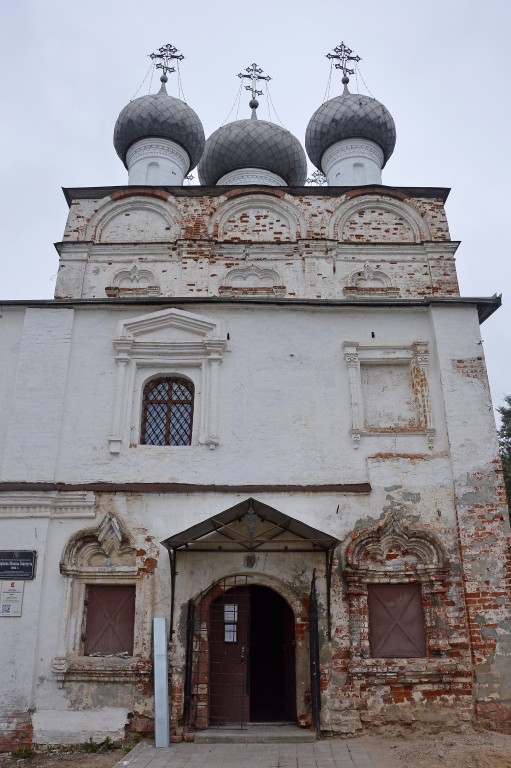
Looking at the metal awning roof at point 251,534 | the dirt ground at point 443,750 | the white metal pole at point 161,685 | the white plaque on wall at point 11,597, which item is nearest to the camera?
the dirt ground at point 443,750

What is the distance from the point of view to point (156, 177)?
1212 centimetres

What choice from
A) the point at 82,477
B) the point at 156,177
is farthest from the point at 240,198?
the point at 82,477

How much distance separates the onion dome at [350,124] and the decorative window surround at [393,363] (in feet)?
19.1

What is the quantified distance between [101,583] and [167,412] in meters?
→ 2.20

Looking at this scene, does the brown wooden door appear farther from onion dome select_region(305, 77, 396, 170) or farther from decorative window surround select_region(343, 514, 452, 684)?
onion dome select_region(305, 77, 396, 170)

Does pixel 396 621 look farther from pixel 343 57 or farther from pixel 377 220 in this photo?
pixel 343 57

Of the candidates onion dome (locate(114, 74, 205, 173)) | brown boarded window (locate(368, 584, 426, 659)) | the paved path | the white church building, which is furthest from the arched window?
onion dome (locate(114, 74, 205, 173))

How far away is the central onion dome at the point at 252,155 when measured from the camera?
12.5 metres

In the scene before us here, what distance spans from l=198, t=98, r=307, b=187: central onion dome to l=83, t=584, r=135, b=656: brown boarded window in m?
7.83

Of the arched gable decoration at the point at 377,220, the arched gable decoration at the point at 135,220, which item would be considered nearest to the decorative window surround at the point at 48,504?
the arched gable decoration at the point at 135,220

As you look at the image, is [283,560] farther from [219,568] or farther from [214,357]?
[214,357]

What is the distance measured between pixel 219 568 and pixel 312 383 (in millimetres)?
2527

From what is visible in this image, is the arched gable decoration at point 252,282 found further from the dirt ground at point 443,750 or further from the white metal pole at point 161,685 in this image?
the dirt ground at point 443,750

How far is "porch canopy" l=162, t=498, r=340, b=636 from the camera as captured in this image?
279 inches
